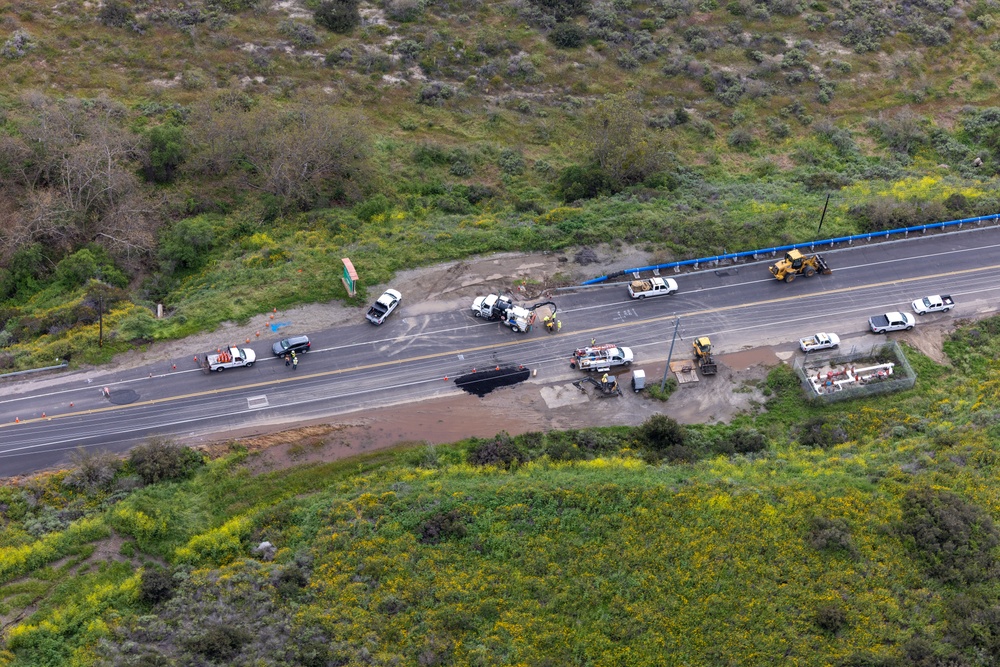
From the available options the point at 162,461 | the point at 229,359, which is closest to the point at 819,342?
the point at 229,359

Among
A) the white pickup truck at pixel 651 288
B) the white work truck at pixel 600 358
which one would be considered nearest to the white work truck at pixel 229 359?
the white work truck at pixel 600 358

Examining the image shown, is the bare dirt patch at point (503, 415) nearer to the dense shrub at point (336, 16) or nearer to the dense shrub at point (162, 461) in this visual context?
the dense shrub at point (162, 461)

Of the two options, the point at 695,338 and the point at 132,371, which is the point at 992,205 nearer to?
the point at 695,338

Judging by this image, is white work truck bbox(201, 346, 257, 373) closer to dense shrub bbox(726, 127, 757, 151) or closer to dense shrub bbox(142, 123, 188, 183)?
dense shrub bbox(142, 123, 188, 183)

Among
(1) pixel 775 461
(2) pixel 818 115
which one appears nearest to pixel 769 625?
(1) pixel 775 461

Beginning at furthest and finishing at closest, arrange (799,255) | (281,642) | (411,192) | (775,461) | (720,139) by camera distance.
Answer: (720,139)
(411,192)
(799,255)
(775,461)
(281,642)

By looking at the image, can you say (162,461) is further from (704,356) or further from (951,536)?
(951,536)
